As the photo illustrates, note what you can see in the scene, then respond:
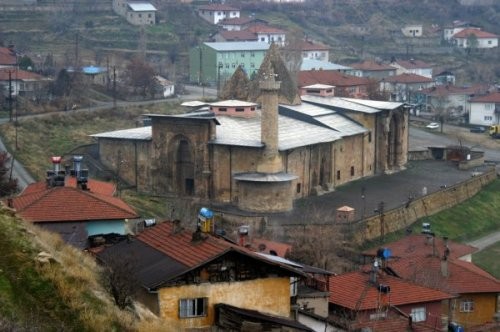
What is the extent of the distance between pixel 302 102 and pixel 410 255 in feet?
95.3

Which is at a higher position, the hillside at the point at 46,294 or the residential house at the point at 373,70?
the hillside at the point at 46,294

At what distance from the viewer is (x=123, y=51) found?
313 ft

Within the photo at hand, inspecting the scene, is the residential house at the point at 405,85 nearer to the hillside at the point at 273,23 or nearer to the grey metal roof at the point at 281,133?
the hillside at the point at 273,23

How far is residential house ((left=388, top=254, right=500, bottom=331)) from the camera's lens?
31781 mm

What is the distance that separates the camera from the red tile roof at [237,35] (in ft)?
341

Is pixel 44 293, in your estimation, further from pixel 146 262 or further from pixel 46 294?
pixel 146 262

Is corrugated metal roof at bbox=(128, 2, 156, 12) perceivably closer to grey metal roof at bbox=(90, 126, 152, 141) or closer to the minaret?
grey metal roof at bbox=(90, 126, 152, 141)

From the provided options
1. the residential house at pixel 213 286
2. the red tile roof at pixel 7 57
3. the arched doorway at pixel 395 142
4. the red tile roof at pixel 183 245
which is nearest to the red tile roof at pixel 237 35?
the red tile roof at pixel 7 57

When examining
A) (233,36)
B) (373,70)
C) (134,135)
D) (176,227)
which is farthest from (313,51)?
(176,227)

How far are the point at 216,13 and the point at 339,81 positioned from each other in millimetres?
37041

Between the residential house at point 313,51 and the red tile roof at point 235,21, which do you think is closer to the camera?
the residential house at point 313,51

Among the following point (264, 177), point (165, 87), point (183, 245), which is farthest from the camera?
point (165, 87)

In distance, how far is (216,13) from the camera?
11869cm

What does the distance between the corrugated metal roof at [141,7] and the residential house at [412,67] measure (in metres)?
23.9
